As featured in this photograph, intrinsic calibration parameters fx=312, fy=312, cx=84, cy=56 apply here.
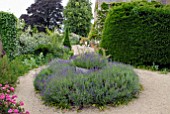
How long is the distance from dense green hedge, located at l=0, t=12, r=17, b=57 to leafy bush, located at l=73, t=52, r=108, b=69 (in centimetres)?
453

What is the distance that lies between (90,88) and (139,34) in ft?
14.1

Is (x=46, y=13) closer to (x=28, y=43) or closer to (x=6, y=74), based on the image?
(x=28, y=43)

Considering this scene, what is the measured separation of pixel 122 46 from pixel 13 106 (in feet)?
19.7

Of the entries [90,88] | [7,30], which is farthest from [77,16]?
[90,88]

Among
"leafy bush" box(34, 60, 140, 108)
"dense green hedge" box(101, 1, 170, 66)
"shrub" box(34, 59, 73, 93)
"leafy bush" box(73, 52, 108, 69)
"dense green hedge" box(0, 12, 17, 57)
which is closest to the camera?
"leafy bush" box(34, 60, 140, 108)

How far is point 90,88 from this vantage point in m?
6.33

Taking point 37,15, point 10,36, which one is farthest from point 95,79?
point 37,15

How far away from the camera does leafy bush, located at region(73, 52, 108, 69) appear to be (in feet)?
24.7

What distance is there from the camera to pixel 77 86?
6.36 m

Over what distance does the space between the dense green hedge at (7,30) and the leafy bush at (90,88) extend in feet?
16.0

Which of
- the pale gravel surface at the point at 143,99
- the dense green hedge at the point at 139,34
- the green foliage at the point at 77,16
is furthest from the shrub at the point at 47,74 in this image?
the green foliage at the point at 77,16

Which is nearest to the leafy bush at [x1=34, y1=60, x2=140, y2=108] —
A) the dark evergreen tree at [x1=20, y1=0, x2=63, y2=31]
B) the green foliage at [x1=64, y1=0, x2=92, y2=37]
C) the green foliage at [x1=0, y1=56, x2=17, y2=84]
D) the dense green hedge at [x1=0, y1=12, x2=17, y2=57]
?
the green foliage at [x1=0, y1=56, x2=17, y2=84]

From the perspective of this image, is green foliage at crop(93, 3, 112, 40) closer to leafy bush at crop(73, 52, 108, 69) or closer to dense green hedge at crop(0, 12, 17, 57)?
dense green hedge at crop(0, 12, 17, 57)

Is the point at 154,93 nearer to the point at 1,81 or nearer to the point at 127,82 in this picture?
the point at 127,82
